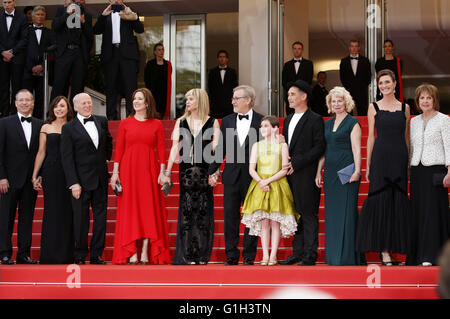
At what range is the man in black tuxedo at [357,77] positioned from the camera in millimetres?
12586

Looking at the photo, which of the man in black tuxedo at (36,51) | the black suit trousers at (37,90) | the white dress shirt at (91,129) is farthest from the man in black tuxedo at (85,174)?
the black suit trousers at (37,90)

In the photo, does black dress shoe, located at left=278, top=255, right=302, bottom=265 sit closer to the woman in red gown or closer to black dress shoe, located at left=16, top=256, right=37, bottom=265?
the woman in red gown

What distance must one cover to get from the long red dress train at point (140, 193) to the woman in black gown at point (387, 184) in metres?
1.90

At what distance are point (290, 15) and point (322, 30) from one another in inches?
85.4

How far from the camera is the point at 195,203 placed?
24.4 feet

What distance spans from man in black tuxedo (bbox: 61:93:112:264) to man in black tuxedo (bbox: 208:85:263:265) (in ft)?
3.73

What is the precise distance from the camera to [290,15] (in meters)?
15.8

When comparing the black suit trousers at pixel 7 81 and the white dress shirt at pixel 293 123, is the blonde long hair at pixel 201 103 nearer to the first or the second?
the white dress shirt at pixel 293 123

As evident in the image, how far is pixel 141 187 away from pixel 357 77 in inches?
236

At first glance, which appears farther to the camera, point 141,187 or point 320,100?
point 320,100

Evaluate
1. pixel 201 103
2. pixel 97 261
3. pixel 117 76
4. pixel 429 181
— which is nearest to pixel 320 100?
pixel 117 76

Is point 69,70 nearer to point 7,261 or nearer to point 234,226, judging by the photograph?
point 7,261
